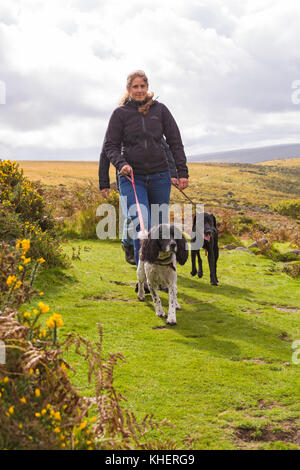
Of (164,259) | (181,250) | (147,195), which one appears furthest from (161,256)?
(147,195)

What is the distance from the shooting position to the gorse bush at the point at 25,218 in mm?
6617

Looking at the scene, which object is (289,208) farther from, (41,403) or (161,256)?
(41,403)

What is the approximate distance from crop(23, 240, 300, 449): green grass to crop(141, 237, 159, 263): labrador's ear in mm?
784

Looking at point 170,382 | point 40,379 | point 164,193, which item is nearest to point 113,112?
point 164,193

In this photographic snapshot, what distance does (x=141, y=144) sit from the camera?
6379 millimetres

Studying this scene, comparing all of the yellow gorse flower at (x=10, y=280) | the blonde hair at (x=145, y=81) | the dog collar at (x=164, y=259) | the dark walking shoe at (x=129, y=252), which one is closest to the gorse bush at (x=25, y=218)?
the dark walking shoe at (x=129, y=252)

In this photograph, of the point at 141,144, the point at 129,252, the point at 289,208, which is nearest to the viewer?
the point at 141,144

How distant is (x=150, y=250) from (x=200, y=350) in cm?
164

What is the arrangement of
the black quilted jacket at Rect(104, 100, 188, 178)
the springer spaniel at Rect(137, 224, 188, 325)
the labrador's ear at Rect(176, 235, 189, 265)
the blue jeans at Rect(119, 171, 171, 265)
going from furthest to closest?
the blue jeans at Rect(119, 171, 171, 265) < the black quilted jacket at Rect(104, 100, 188, 178) < the labrador's ear at Rect(176, 235, 189, 265) < the springer spaniel at Rect(137, 224, 188, 325)

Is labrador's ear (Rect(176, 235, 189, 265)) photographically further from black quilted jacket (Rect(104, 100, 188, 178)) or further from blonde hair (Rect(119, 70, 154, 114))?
blonde hair (Rect(119, 70, 154, 114))

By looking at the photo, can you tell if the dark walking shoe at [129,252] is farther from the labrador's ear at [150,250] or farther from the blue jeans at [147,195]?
the labrador's ear at [150,250]

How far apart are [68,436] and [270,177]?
Result: 533 ft

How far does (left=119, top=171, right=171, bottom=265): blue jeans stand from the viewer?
6.49 meters

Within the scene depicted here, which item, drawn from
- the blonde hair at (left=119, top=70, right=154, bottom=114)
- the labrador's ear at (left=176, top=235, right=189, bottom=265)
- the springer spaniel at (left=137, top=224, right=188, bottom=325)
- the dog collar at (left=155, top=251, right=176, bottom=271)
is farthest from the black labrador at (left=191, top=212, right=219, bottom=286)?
the blonde hair at (left=119, top=70, right=154, bottom=114)
